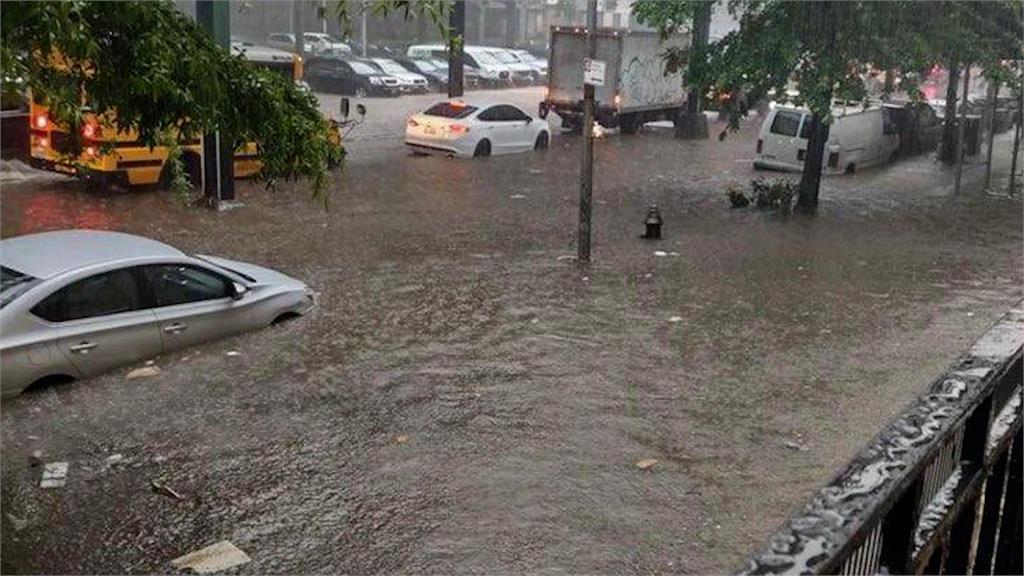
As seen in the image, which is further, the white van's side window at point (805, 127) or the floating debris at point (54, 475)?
the white van's side window at point (805, 127)

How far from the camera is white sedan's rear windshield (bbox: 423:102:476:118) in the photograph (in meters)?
25.6

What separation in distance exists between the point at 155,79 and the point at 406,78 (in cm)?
3617

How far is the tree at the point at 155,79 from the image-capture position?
5.32 m

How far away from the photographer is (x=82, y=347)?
921cm

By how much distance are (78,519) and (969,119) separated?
28442 mm

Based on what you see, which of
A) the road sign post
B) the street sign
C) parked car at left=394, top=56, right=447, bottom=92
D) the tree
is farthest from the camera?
parked car at left=394, top=56, right=447, bottom=92

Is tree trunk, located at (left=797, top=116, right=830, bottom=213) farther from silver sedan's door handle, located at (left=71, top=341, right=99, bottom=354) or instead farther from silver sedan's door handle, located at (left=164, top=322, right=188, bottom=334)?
silver sedan's door handle, located at (left=71, top=341, right=99, bottom=354)

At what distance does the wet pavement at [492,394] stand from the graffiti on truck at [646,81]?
1369 cm

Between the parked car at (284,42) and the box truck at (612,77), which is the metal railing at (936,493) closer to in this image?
the box truck at (612,77)

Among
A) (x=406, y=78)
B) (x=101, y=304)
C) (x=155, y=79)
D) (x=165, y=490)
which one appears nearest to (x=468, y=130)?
(x=101, y=304)

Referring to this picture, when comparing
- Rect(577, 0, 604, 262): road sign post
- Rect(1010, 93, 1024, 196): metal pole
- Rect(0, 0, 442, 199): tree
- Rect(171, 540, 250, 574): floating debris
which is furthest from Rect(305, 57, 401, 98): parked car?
Rect(171, 540, 250, 574): floating debris

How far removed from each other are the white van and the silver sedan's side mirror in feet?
50.6

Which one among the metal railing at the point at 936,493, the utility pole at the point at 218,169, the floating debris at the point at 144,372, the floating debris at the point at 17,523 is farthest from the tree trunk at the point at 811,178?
the metal railing at the point at 936,493

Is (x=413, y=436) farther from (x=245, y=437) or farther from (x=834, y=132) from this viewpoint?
(x=834, y=132)
